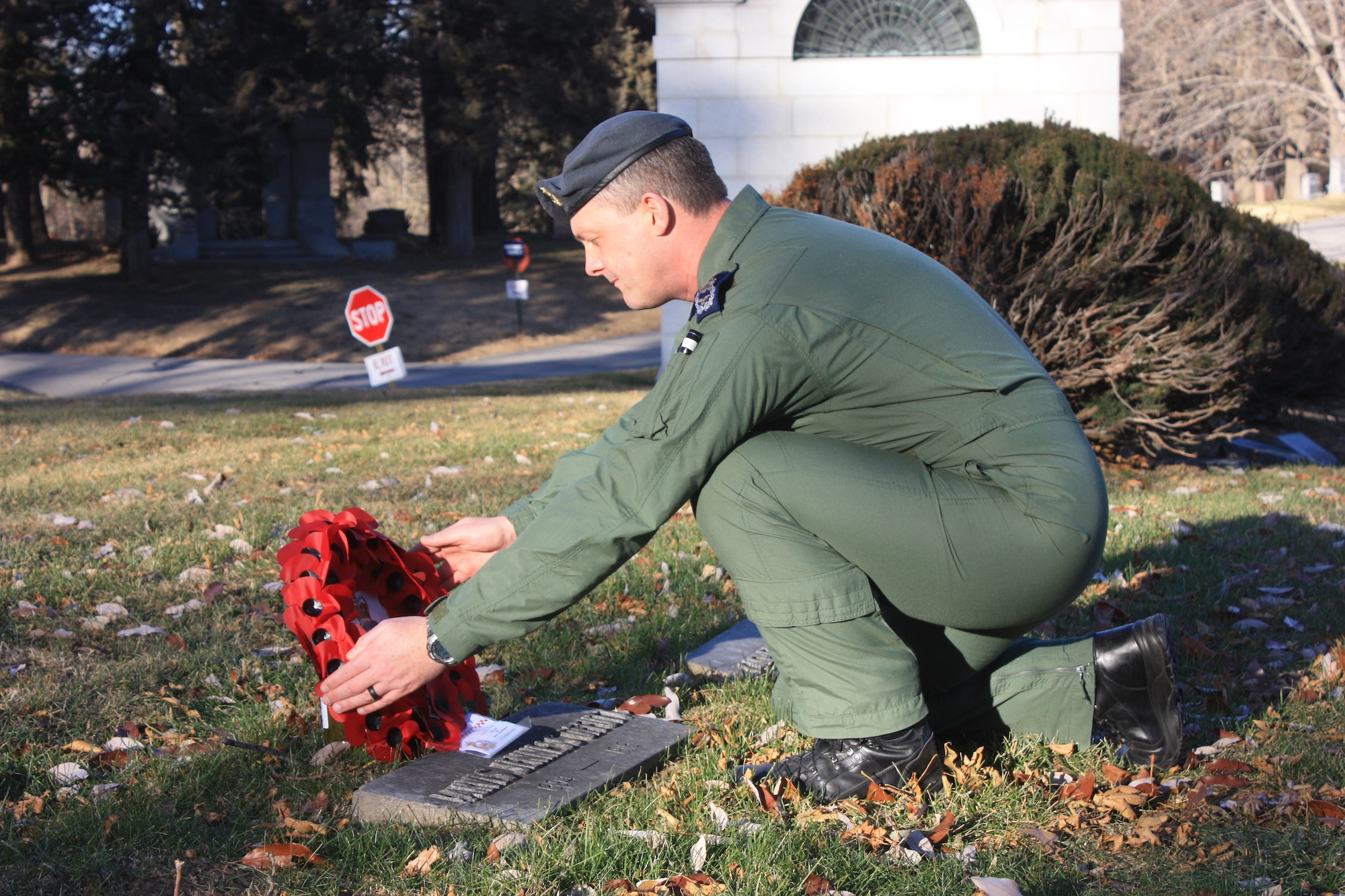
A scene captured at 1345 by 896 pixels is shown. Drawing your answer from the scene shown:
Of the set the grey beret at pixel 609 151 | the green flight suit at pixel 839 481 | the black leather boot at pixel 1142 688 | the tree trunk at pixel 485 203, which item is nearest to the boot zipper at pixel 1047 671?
the black leather boot at pixel 1142 688

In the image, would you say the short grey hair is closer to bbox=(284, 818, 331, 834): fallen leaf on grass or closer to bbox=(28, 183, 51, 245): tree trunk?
bbox=(284, 818, 331, 834): fallen leaf on grass

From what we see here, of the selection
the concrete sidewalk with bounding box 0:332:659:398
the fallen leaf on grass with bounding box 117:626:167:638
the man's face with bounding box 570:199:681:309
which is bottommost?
the concrete sidewalk with bounding box 0:332:659:398

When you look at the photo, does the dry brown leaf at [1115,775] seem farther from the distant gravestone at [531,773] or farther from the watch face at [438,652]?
the watch face at [438,652]

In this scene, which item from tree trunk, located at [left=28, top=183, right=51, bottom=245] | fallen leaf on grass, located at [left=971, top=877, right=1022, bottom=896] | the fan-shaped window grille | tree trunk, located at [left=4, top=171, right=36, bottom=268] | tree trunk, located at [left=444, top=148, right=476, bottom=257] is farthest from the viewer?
tree trunk, located at [left=444, top=148, right=476, bottom=257]

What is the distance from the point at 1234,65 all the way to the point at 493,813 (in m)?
33.3

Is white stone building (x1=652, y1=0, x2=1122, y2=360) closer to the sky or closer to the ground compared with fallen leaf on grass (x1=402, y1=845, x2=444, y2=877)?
closer to the sky

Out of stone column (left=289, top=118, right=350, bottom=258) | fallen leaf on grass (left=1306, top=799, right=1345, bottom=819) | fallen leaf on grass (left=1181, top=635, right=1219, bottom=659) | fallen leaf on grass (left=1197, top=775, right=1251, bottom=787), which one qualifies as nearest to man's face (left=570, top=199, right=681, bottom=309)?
fallen leaf on grass (left=1197, top=775, right=1251, bottom=787)

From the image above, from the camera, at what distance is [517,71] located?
2839 centimetres

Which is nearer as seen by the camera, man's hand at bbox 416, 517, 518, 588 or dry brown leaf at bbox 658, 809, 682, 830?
dry brown leaf at bbox 658, 809, 682, 830

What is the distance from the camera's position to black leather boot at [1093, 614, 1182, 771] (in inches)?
102

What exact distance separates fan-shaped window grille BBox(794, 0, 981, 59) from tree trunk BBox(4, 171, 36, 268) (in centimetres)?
2388

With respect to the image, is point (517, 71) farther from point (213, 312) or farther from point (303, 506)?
point (303, 506)

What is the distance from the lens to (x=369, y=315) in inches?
455

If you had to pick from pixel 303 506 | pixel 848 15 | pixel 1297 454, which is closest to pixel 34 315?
pixel 848 15
